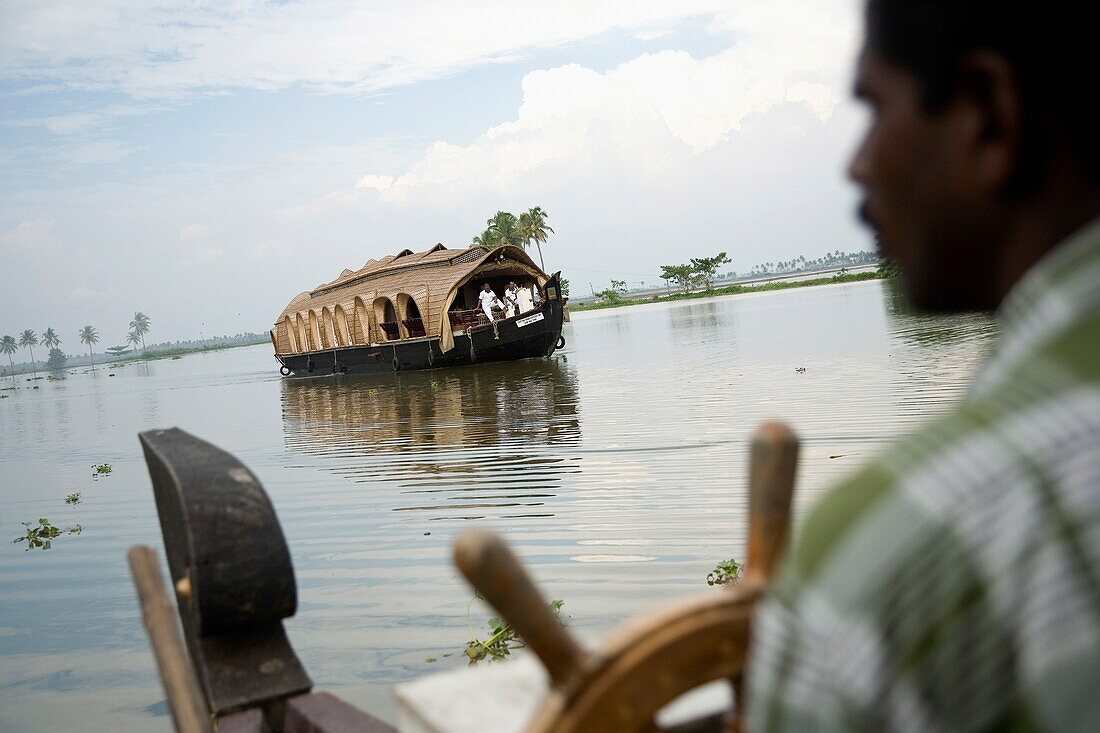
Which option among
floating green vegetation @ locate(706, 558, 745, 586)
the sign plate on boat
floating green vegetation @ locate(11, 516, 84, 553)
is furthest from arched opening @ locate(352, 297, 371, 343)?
floating green vegetation @ locate(706, 558, 745, 586)

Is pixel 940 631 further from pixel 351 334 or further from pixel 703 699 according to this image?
pixel 351 334

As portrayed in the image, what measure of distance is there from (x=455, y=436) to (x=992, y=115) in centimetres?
1358

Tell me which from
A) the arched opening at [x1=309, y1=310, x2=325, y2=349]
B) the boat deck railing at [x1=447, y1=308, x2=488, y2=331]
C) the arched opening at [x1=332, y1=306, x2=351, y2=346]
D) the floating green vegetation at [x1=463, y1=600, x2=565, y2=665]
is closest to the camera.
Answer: the floating green vegetation at [x1=463, y1=600, x2=565, y2=665]

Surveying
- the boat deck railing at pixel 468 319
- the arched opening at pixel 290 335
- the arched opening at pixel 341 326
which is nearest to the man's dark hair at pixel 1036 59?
the boat deck railing at pixel 468 319

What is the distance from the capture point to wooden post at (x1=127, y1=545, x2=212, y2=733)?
2119 millimetres

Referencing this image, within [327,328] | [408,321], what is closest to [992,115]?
[408,321]

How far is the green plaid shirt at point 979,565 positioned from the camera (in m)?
0.59

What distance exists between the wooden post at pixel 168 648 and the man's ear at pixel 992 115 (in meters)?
1.93

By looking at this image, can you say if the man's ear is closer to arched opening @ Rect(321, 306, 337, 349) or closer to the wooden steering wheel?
the wooden steering wheel

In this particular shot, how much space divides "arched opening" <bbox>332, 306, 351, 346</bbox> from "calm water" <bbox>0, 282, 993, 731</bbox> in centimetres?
844

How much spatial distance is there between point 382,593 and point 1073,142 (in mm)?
6550

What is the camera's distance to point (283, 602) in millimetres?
2252

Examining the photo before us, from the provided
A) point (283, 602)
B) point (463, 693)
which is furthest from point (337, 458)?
point (463, 693)

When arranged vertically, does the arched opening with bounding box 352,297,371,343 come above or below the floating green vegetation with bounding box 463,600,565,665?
above
